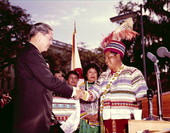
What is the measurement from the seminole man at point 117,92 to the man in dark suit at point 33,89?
28.0 inches

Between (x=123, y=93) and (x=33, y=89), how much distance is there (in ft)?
4.47

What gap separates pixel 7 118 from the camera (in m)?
4.40

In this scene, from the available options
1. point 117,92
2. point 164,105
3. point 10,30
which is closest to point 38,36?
point 117,92

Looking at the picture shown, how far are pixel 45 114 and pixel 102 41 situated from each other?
2.11m

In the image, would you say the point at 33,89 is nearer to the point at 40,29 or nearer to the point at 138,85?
the point at 40,29

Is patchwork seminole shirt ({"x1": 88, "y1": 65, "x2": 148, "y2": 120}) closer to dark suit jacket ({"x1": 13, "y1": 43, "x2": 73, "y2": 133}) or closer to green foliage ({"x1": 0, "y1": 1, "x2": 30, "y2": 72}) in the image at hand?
dark suit jacket ({"x1": 13, "y1": 43, "x2": 73, "y2": 133})

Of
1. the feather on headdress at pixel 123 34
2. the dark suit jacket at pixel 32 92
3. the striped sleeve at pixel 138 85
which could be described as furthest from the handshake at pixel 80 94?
the feather on headdress at pixel 123 34

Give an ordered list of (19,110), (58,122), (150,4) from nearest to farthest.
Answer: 1. (19,110)
2. (58,122)
3. (150,4)

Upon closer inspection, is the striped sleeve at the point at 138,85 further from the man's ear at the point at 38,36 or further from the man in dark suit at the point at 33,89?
the man's ear at the point at 38,36

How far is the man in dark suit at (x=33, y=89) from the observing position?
2.71 meters

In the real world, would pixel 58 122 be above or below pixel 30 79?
below

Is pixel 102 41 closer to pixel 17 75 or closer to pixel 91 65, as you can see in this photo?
pixel 91 65

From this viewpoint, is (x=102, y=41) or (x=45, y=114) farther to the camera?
(x=102, y=41)

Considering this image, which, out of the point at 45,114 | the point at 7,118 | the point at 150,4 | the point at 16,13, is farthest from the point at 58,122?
the point at 16,13
